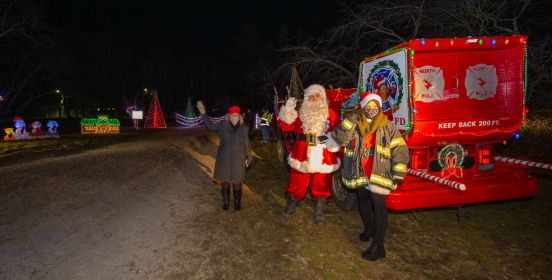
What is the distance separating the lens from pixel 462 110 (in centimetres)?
504

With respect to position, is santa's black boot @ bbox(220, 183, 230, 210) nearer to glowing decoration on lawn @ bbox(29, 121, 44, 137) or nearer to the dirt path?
the dirt path

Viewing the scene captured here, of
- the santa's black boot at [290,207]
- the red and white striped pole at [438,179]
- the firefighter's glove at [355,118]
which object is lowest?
the santa's black boot at [290,207]

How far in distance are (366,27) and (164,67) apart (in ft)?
174

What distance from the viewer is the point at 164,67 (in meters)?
59.6

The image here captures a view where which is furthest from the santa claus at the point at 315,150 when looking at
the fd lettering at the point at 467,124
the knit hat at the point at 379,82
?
the fd lettering at the point at 467,124

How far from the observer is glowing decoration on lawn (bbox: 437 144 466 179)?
198 inches

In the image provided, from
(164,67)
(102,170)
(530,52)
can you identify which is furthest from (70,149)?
(164,67)

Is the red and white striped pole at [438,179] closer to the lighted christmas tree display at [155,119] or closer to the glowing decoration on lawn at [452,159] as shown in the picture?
the glowing decoration on lawn at [452,159]

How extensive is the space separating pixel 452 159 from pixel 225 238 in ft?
11.9

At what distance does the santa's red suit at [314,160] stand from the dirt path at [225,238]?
1.86 ft

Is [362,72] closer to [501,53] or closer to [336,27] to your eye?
[501,53]

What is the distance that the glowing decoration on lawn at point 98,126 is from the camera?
23.6 meters

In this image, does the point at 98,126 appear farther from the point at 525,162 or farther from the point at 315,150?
the point at 525,162

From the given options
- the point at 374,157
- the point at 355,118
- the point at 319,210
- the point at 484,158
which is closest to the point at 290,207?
the point at 319,210
